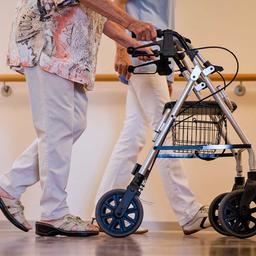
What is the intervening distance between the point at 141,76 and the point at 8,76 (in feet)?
2.79

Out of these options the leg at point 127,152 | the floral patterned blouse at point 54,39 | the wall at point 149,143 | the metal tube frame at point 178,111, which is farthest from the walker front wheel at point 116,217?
the wall at point 149,143

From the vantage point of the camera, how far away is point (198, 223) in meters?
2.45

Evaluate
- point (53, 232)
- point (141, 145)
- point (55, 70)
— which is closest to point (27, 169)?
point (53, 232)

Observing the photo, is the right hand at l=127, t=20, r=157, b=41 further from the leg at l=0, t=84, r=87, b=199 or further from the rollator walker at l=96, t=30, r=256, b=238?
the leg at l=0, t=84, r=87, b=199

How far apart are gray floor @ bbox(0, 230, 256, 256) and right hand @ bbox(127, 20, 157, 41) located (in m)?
0.66

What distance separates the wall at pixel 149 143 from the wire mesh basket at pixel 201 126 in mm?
782

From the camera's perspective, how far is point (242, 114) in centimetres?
310

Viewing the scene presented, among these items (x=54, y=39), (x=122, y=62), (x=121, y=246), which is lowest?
(x=121, y=246)

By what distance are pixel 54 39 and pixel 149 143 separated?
1.09 m

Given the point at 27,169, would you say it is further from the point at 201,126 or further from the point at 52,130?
the point at 201,126

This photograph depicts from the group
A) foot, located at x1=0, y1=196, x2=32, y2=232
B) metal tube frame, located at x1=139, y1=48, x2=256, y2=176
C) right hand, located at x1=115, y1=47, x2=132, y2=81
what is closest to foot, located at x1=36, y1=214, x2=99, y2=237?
foot, located at x1=0, y1=196, x2=32, y2=232

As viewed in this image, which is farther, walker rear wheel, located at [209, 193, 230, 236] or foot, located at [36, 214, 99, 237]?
walker rear wheel, located at [209, 193, 230, 236]

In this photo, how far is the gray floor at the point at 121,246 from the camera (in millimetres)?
1690

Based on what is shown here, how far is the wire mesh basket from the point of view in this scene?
219 centimetres
